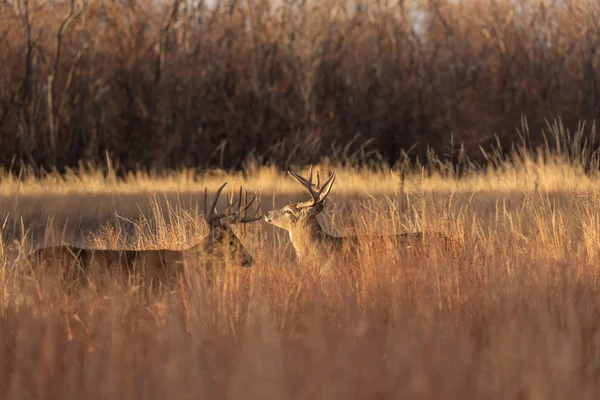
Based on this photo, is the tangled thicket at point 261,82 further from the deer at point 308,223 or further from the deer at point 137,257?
the deer at point 137,257

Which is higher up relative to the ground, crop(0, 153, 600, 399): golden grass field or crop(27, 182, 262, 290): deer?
crop(0, 153, 600, 399): golden grass field

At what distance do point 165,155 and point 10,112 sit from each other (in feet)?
8.16

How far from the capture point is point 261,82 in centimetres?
1606

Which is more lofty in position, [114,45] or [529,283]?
[114,45]

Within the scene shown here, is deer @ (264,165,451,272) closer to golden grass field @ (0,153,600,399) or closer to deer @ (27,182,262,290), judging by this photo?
golden grass field @ (0,153,600,399)

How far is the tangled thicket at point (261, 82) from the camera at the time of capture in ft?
50.5

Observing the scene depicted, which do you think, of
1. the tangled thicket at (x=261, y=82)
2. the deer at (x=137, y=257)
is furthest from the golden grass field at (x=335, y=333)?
the tangled thicket at (x=261, y=82)

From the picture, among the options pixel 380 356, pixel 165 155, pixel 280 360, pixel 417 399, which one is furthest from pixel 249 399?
pixel 165 155

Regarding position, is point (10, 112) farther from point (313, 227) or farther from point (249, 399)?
point (249, 399)

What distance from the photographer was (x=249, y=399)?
2.96 metres

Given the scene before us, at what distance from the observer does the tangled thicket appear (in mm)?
15391

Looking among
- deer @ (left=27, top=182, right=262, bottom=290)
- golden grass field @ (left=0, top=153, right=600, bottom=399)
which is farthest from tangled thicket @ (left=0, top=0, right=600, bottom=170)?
golden grass field @ (left=0, top=153, right=600, bottom=399)

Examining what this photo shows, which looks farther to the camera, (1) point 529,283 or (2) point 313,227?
(2) point 313,227

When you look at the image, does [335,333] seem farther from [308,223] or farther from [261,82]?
[261,82]
